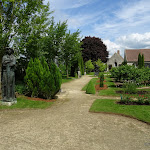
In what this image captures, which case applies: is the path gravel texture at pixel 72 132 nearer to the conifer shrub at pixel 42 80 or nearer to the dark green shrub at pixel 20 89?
the conifer shrub at pixel 42 80

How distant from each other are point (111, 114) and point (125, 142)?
2.70m

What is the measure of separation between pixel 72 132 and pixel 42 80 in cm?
549

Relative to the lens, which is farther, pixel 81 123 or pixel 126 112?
pixel 126 112

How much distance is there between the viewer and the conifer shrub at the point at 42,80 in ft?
32.1

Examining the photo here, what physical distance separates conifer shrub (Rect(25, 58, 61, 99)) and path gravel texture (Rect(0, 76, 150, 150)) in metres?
3.11

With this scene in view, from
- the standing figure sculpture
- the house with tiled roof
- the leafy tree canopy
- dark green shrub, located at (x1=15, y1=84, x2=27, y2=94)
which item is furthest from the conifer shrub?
the house with tiled roof

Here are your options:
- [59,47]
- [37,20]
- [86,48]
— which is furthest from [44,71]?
[86,48]

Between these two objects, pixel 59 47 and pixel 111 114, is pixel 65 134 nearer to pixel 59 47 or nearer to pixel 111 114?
pixel 111 114

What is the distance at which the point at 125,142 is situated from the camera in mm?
4250

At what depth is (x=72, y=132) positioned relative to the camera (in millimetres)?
4906

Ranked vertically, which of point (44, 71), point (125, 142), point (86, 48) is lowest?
point (125, 142)

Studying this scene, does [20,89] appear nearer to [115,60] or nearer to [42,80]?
[42,80]

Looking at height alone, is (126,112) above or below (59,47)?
below

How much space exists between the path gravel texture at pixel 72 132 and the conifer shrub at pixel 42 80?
311cm
